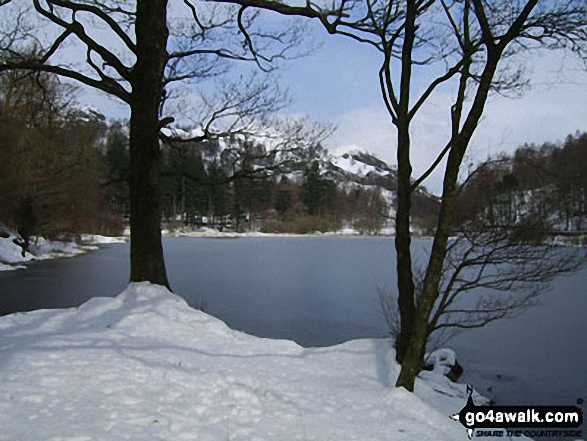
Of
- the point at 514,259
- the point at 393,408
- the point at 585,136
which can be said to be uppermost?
the point at 585,136

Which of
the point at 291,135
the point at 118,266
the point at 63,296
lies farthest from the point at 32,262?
the point at 291,135

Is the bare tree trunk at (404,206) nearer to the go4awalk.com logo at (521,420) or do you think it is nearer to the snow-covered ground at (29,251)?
the go4awalk.com logo at (521,420)

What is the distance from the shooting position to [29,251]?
29.6 metres

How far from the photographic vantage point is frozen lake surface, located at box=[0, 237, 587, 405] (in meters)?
8.96

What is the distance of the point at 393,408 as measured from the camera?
14.5 feet

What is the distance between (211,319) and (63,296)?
415 inches

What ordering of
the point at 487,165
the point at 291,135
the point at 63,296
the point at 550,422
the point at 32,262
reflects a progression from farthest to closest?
the point at 32,262, the point at 63,296, the point at 291,135, the point at 550,422, the point at 487,165

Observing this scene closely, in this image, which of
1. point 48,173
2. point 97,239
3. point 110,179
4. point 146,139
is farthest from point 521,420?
point 97,239

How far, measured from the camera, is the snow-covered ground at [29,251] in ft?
85.2

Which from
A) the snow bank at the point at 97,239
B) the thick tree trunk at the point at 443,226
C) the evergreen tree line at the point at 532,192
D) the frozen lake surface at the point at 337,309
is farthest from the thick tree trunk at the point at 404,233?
the snow bank at the point at 97,239

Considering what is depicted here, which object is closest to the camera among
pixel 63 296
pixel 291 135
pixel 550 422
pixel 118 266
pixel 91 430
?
pixel 91 430

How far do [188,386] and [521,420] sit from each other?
3909 millimetres

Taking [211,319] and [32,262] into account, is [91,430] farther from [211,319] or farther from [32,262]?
[32,262]

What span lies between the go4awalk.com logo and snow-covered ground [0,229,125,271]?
23.6 meters
